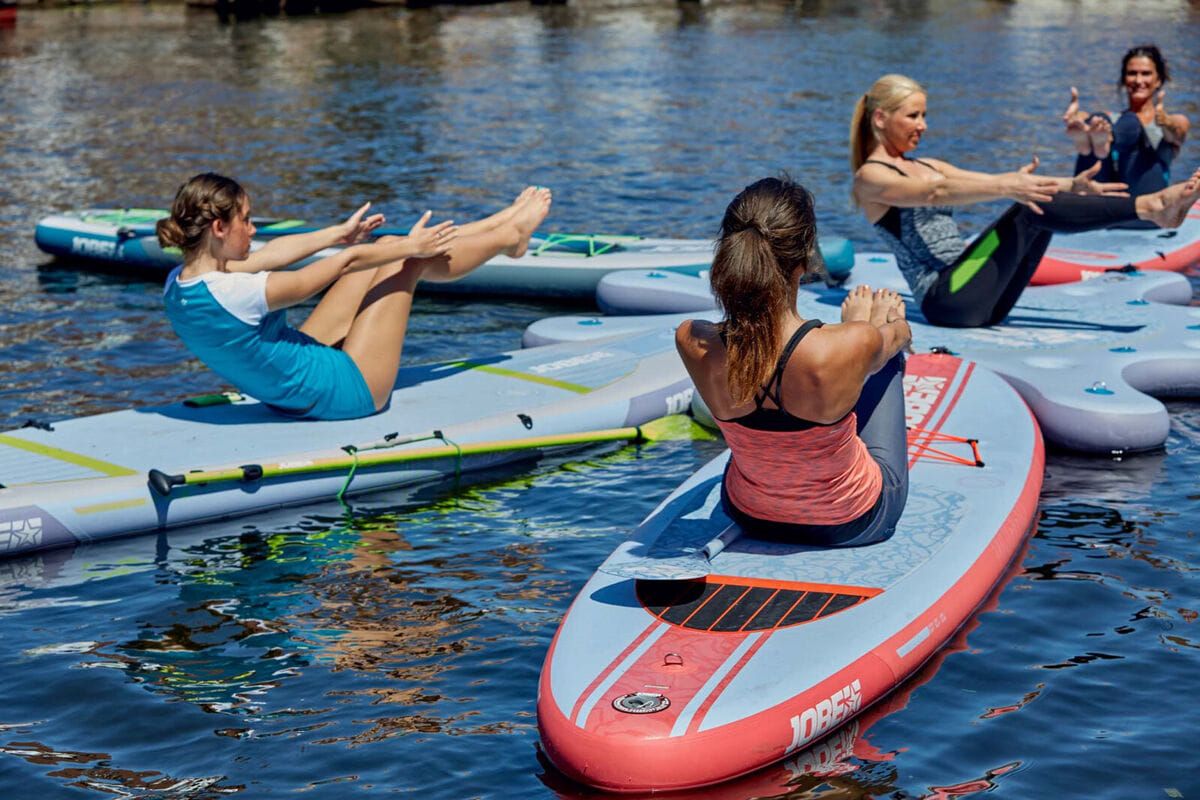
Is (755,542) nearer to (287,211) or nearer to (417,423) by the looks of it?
(417,423)

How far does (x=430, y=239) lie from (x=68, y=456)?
7.11 feet

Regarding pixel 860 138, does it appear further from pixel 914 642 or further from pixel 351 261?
pixel 914 642

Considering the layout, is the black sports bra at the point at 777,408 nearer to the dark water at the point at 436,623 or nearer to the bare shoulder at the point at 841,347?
the bare shoulder at the point at 841,347

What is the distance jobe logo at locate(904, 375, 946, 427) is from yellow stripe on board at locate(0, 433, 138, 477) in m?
3.93

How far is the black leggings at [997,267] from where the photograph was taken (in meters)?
9.15

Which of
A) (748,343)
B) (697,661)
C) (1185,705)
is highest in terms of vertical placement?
(748,343)

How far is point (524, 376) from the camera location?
934 centimetres

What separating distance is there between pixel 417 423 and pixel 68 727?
9.94 ft

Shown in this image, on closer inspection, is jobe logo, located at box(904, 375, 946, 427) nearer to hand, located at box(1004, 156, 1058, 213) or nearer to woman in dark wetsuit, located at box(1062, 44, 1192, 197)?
hand, located at box(1004, 156, 1058, 213)

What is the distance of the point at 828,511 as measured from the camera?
6.00m

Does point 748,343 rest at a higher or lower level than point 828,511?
higher

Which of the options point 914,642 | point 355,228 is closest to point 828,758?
point 914,642

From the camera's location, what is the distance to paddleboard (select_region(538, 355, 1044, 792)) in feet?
16.8

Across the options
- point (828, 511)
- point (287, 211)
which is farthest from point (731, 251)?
point (287, 211)
